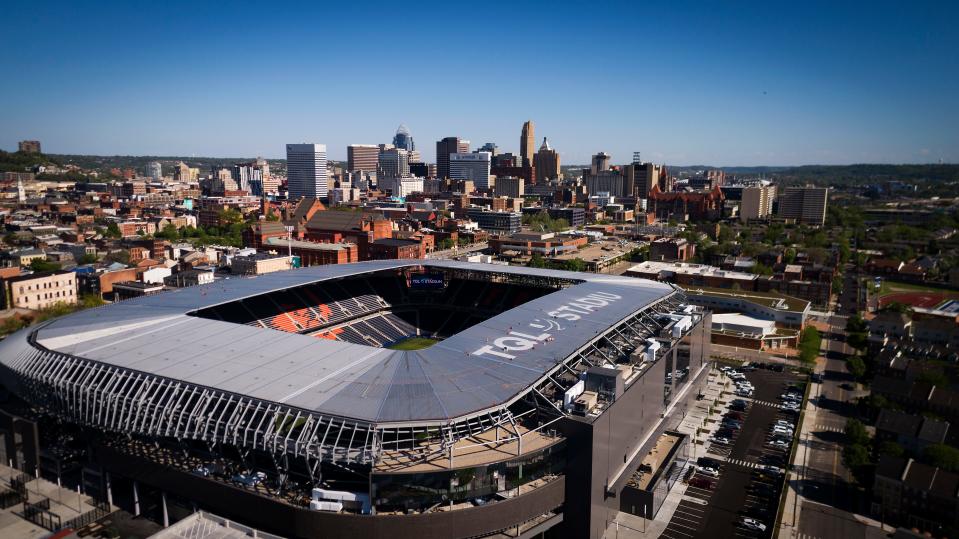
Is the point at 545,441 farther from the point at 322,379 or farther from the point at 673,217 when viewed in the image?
the point at 673,217

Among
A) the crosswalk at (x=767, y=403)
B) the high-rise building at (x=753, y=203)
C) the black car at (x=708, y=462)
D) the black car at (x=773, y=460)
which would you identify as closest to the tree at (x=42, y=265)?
the black car at (x=708, y=462)

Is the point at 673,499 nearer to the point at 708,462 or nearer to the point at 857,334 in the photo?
the point at 708,462

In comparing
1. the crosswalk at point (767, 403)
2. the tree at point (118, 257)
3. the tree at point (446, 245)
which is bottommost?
the crosswalk at point (767, 403)

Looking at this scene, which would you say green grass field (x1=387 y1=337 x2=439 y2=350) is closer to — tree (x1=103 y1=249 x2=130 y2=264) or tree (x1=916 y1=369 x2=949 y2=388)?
tree (x1=916 y1=369 x2=949 y2=388)

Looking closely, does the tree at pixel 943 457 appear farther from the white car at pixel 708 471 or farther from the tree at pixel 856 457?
the white car at pixel 708 471

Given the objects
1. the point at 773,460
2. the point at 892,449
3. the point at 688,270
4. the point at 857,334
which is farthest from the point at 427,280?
the point at 688,270

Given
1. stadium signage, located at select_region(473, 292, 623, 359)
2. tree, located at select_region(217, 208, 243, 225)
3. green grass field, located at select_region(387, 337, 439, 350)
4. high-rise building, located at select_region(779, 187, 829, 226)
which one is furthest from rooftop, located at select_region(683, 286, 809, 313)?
tree, located at select_region(217, 208, 243, 225)

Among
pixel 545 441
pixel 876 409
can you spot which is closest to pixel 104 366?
pixel 545 441

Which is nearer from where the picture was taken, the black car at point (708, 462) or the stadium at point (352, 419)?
the stadium at point (352, 419)
